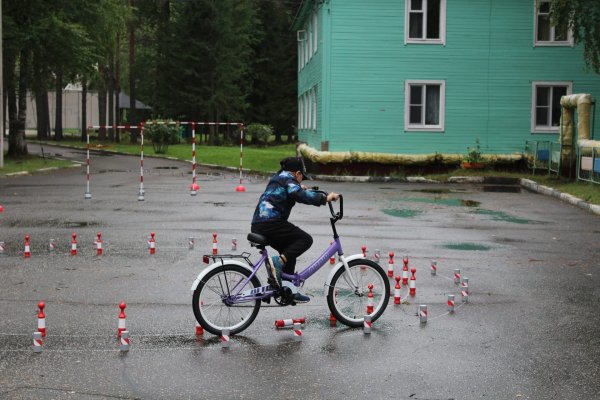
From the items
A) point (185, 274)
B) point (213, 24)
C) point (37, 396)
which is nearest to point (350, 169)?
point (185, 274)

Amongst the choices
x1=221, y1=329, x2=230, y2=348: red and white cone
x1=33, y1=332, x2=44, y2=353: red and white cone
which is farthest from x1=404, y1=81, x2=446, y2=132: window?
x1=33, y1=332, x2=44, y2=353: red and white cone

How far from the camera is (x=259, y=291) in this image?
8.05 metres

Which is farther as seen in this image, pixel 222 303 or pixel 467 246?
pixel 467 246

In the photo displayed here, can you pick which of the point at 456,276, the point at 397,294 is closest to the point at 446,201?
the point at 456,276

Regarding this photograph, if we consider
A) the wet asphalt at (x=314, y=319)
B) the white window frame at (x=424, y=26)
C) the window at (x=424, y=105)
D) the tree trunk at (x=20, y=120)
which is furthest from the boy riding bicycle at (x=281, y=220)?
the tree trunk at (x=20, y=120)

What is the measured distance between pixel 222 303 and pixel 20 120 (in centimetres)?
3242

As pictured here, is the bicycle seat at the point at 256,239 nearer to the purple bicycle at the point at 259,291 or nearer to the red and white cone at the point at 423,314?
the purple bicycle at the point at 259,291

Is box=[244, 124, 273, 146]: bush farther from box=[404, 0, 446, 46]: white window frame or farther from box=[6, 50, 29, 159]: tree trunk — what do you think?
box=[404, 0, 446, 46]: white window frame

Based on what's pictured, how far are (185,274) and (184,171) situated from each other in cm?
2241

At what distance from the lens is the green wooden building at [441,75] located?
A: 31.3m

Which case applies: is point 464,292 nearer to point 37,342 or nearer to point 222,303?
point 222,303

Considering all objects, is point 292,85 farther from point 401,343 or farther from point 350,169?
point 401,343

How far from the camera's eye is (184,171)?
33062mm

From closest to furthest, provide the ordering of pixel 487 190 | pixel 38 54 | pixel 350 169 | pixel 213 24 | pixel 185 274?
pixel 185 274 < pixel 487 190 < pixel 350 169 < pixel 38 54 < pixel 213 24
